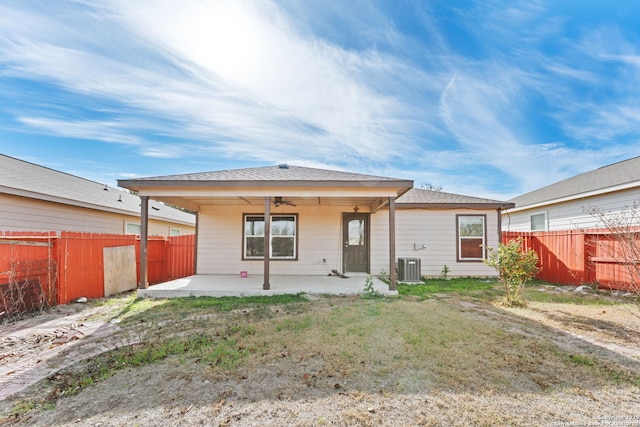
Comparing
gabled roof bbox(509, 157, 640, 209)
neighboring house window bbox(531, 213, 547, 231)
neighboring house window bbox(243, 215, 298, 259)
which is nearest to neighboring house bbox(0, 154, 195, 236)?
neighboring house window bbox(243, 215, 298, 259)

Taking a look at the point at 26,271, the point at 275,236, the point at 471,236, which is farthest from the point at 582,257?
the point at 26,271

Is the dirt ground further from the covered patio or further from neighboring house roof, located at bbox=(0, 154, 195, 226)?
neighboring house roof, located at bbox=(0, 154, 195, 226)

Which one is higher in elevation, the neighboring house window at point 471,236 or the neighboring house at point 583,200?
the neighboring house at point 583,200

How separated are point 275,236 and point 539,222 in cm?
1131

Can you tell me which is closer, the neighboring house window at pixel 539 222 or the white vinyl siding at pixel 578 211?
the white vinyl siding at pixel 578 211

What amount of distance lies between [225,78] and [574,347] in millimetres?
9644

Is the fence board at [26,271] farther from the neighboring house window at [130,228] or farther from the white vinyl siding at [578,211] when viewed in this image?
the white vinyl siding at [578,211]

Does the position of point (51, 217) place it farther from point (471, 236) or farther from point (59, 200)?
point (471, 236)

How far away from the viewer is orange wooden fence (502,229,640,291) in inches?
296

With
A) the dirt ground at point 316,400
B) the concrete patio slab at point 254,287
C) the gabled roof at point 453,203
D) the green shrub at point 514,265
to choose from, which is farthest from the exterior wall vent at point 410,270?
the dirt ground at point 316,400

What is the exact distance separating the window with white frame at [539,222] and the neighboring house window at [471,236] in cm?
477

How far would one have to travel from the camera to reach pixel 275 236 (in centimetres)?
984

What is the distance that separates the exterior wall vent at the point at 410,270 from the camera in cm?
912

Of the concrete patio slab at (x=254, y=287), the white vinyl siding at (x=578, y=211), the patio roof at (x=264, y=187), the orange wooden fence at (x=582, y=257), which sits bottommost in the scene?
the concrete patio slab at (x=254, y=287)
